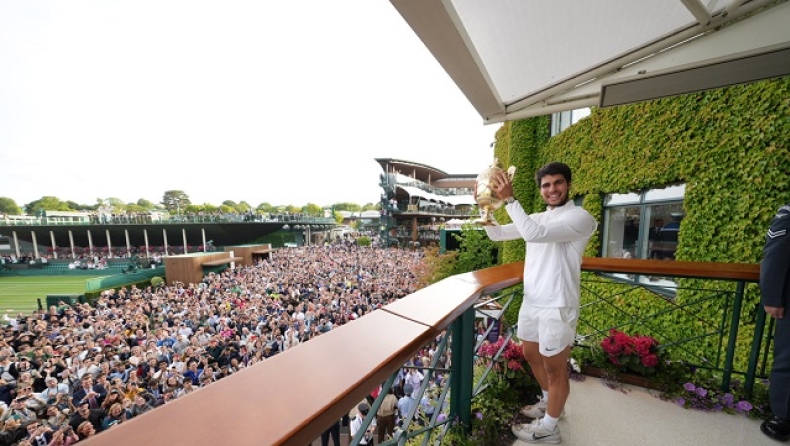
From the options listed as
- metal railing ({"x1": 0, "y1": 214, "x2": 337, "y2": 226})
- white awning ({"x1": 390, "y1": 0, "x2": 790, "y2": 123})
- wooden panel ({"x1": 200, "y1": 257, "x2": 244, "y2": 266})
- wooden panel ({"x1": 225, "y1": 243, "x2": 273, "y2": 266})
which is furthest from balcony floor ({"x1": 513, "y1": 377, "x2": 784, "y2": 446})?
metal railing ({"x1": 0, "y1": 214, "x2": 337, "y2": 226})

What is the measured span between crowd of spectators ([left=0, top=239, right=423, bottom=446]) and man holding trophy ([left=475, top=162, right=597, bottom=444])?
148 centimetres

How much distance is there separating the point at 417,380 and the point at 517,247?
590 centimetres

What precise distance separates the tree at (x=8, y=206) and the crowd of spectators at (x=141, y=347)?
114331mm

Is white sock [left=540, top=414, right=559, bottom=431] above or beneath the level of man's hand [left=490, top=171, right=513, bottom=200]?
beneath

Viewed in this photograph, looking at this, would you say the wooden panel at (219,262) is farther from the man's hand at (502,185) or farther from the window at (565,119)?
the man's hand at (502,185)

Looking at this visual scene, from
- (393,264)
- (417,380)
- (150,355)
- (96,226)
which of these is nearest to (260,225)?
(96,226)

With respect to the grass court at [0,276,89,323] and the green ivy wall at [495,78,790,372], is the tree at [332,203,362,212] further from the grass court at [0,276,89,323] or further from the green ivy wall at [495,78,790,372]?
the green ivy wall at [495,78,790,372]

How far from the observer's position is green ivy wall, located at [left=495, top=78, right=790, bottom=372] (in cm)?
365

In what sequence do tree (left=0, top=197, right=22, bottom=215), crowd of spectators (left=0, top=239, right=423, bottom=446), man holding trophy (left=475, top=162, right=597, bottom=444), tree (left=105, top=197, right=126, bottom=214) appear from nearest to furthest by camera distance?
1. man holding trophy (left=475, top=162, right=597, bottom=444)
2. crowd of spectators (left=0, top=239, right=423, bottom=446)
3. tree (left=0, top=197, right=22, bottom=215)
4. tree (left=105, top=197, right=126, bottom=214)

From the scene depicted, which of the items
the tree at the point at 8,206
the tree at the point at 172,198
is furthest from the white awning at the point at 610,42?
the tree at the point at 8,206

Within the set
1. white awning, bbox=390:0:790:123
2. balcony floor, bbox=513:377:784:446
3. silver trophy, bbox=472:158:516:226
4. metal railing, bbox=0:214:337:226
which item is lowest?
metal railing, bbox=0:214:337:226

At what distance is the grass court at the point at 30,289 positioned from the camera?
17.5 meters

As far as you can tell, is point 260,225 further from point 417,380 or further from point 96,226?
point 417,380

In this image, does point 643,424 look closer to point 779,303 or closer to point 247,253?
point 779,303
